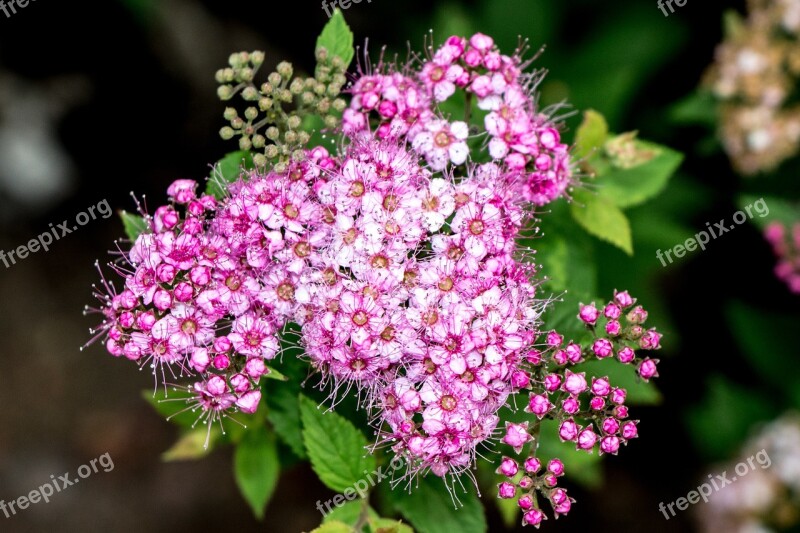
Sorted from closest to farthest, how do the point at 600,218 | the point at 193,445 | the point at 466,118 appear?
the point at 466,118
the point at 600,218
the point at 193,445

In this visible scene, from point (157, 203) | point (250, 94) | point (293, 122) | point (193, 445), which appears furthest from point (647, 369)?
point (157, 203)

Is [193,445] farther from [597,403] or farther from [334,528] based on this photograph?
[597,403]

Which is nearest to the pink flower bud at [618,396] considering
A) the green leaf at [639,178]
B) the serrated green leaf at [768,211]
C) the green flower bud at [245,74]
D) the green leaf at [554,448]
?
the green leaf at [554,448]

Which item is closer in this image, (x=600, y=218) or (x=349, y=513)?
(x=349, y=513)

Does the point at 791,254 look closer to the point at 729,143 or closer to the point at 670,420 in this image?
the point at 729,143

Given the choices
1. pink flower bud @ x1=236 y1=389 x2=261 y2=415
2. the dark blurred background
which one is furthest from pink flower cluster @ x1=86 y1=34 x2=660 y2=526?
the dark blurred background

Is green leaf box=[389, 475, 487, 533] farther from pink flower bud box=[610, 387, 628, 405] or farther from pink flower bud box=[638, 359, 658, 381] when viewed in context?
pink flower bud box=[638, 359, 658, 381]
